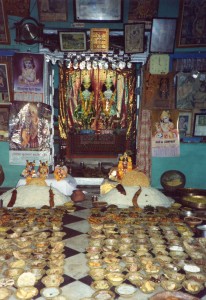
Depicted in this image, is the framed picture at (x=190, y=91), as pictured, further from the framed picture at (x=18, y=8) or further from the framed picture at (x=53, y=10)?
the framed picture at (x=18, y=8)

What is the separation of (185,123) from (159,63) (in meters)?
1.70

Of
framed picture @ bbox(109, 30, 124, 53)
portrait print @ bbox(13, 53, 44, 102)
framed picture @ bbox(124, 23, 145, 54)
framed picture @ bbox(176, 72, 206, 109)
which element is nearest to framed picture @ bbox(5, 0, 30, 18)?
portrait print @ bbox(13, 53, 44, 102)

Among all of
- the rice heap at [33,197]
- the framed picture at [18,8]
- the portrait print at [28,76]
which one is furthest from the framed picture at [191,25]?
the rice heap at [33,197]

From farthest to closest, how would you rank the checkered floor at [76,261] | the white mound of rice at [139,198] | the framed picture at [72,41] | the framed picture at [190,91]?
the framed picture at [190,91], the framed picture at [72,41], the white mound of rice at [139,198], the checkered floor at [76,261]

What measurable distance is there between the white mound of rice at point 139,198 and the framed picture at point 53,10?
15.3 feet

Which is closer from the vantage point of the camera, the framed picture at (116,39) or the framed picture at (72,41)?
the framed picture at (72,41)

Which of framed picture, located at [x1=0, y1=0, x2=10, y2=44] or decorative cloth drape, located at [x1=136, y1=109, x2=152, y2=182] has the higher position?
framed picture, located at [x1=0, y1=0, x2=10, y2=44]

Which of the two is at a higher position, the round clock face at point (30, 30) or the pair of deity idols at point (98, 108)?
the round clock face at point (30, 30)

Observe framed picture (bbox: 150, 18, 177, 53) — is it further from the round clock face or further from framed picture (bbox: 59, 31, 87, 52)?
the round clock face

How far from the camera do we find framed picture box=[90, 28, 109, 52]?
7758 millimetres

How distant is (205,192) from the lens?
21.5 feet

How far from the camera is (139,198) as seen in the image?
6039 mm

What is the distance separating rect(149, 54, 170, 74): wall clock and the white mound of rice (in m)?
3.31

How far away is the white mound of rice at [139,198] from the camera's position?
5.98 m
